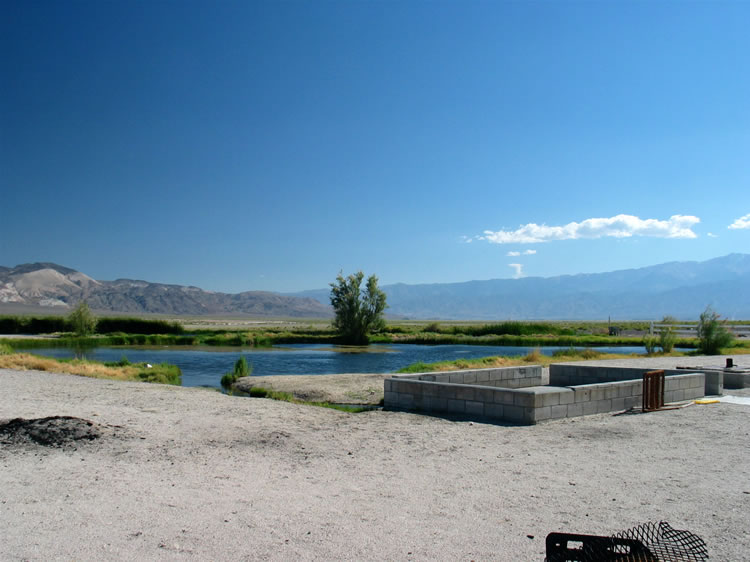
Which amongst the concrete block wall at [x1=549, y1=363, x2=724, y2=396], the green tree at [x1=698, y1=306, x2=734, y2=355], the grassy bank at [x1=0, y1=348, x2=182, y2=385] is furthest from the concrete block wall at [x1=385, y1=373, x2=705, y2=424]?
the green tree at [x1=698, y1=306, x2=734, y2=355]

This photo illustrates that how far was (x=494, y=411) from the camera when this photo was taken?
11461mm

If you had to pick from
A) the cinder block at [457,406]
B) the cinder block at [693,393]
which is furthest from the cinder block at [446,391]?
the cinder block at [693,393]

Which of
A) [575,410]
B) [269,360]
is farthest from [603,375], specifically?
[269,360]

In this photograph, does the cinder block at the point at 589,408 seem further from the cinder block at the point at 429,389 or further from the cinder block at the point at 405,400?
the cinder block at the point at 405,400

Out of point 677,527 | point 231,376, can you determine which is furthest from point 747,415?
point 231,376

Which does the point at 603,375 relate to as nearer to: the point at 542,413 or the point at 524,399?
the point at 542,413

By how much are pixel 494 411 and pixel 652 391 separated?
3.56 metres

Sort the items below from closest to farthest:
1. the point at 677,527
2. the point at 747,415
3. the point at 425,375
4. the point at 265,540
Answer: the point at 265,540, the point at 677,527, the point at 747,415, the point at 425,375

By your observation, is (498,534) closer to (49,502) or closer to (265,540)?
(265,540)

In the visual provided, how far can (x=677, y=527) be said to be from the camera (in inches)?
210

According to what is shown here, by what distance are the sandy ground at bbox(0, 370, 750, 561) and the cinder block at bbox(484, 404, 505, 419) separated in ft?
2.37

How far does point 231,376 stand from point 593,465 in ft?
58.1

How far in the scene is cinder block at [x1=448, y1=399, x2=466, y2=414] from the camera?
1192 centimetres

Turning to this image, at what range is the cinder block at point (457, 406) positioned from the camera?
11922 mm
